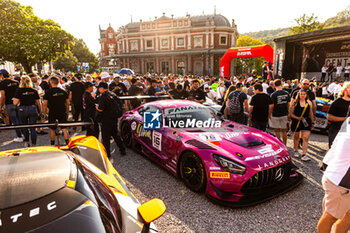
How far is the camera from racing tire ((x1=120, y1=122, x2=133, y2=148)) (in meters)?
5.59

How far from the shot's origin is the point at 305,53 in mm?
20391

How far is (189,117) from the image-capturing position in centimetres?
440

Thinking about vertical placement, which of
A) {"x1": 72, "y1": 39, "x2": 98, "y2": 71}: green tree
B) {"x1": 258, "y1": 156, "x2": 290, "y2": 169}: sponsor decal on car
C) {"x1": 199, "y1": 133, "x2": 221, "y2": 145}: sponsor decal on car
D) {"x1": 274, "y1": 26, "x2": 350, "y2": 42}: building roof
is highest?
{"x1": 72, "y1": 39, "x2": 98, "y2": 71}: green tree

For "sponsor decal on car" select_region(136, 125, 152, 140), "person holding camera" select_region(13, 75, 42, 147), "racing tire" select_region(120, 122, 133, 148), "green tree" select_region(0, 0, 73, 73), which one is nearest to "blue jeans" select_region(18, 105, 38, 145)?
"person holding camera" select_region(13, 75, 42, 147)

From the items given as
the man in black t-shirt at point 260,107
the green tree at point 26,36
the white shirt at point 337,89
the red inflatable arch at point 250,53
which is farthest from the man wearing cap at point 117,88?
the green tree at point 26,36

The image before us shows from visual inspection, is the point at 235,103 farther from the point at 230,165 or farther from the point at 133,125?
the point at 230,165

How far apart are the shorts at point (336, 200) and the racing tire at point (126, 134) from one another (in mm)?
4345

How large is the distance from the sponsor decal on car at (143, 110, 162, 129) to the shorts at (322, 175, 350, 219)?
3.05 meters

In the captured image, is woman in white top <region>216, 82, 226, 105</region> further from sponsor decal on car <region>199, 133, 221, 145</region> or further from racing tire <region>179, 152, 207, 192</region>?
racing tire <region>179, 152, 207, 192</region>

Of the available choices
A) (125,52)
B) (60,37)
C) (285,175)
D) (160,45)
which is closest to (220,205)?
(285,175)

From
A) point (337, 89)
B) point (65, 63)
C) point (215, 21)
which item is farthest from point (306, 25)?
point (65, 63)

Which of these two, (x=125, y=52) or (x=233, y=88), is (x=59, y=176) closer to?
(x=233, y=88)

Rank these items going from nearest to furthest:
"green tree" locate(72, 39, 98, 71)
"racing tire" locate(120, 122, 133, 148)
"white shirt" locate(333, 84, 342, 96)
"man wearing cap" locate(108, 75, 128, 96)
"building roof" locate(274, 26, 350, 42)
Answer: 1. "racing tire" locate(120, 122, 133, 148)
2. "man wearing cap" locate(108, 75, 128, 96)
3. "white shirt" locate(333, 84, 342, 96)
4. "building roof" locate(274, 26, 350, 42)
5. "green tree" locate(72, 39, 98, 71)

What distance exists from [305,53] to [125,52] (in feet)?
Result: 130
